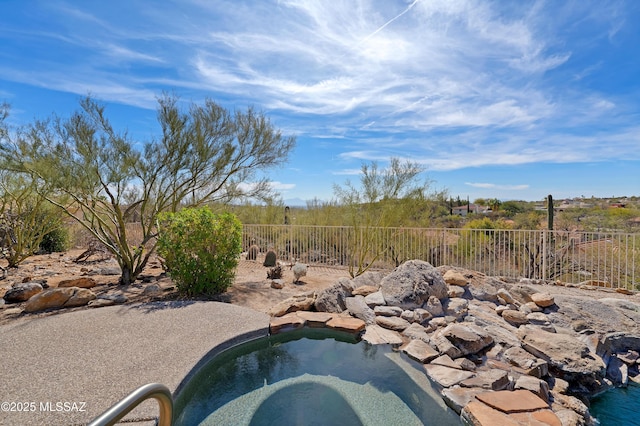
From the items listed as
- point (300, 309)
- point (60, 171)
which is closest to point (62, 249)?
point (60, 171)

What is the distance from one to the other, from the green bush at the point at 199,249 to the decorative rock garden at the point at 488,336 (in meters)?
1.51

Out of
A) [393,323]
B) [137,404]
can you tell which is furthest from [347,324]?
[137,404]

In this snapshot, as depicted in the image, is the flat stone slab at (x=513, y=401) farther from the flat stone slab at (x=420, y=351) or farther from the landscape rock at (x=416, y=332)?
the landscape rock at (x=416, y=332)

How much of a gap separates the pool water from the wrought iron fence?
14.4ft

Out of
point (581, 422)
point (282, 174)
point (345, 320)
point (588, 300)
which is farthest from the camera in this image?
point (282, 174)

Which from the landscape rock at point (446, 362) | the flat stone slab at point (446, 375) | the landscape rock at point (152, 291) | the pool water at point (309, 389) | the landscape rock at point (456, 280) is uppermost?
the landscape rock at point (456, 280)

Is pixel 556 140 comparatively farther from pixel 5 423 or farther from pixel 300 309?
pixel 5 423

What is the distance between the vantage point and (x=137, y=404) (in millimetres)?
1137

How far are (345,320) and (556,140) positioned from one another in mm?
10891

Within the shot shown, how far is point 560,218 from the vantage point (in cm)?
1294

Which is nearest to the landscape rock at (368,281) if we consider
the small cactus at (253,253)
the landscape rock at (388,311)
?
the landscape rock at (388,311)

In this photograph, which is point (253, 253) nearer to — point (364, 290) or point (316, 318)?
point (364, 290)

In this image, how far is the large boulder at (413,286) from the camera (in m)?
5.21

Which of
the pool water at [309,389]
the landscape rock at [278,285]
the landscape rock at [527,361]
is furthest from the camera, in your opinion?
the landscape rock at [278,285]
